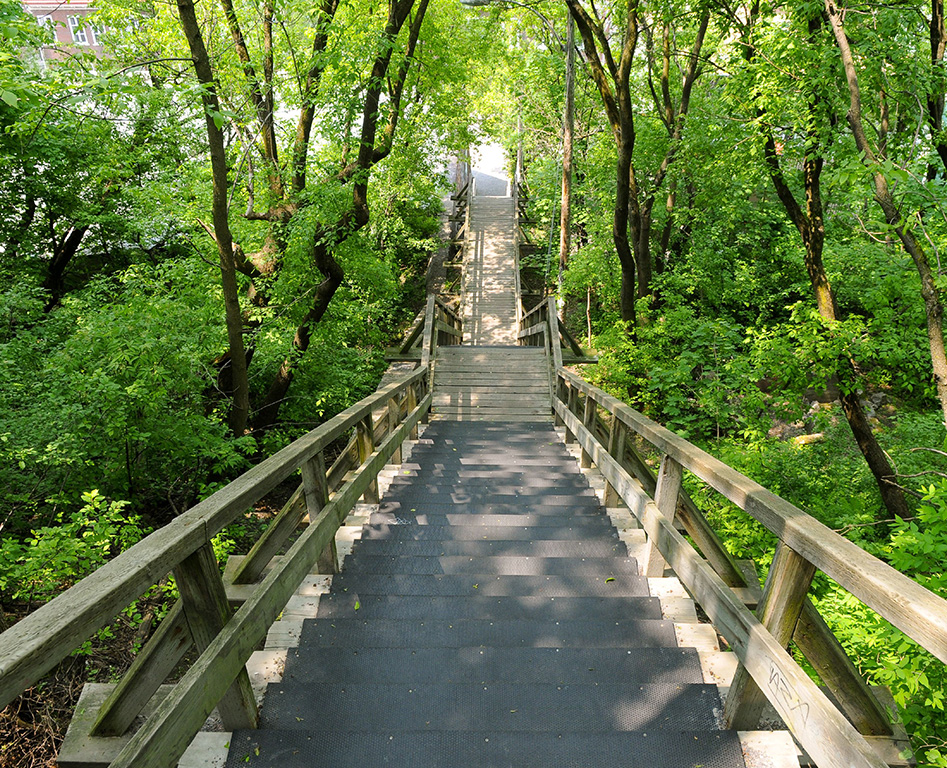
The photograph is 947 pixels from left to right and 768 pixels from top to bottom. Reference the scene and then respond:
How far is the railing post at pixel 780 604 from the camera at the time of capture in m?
1.69

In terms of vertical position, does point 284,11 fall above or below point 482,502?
above

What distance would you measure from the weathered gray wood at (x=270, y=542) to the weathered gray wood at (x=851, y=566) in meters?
1.91

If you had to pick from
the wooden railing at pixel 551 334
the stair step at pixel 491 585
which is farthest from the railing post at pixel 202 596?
the wooden railing at pixel 551 334

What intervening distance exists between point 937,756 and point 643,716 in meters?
1.09

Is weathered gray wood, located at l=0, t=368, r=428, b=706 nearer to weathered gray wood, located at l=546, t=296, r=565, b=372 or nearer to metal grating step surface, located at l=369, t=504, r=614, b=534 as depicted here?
metal grating step surface, located at l=369, t=504, r=614, b=534

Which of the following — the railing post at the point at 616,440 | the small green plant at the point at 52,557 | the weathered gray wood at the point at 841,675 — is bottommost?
the small green plant at the point at 52,557

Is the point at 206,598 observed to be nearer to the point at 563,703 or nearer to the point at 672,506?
the point at 563,703

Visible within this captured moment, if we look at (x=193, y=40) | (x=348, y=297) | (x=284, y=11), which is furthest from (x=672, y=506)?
(x=284, y=11)

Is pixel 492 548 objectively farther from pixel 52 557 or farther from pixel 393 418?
pixel 52 557

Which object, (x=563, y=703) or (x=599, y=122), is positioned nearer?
(x=563, y=703)

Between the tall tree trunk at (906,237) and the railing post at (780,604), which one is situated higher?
the tall tree trunk at (906,237)

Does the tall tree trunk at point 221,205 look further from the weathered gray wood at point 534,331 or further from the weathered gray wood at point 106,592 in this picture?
the weathered gray wood at point 534,331

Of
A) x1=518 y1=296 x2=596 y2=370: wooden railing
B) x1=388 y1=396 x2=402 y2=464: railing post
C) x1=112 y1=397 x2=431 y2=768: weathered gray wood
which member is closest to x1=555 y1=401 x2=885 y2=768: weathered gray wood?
x1=112 y1=397 x2=431 y2=768: weathered gray wood

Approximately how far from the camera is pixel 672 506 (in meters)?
2.75
